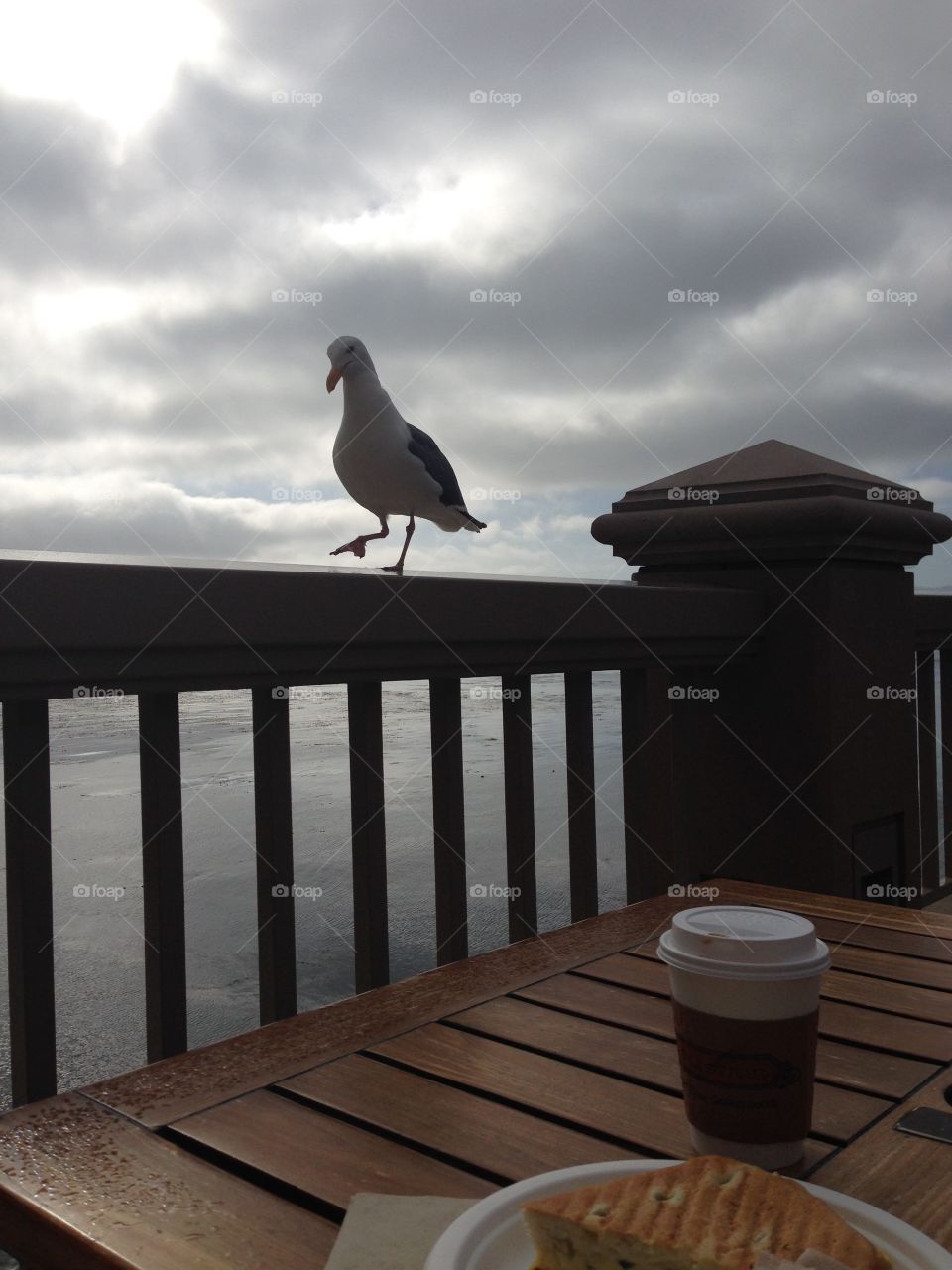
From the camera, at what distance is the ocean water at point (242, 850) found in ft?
4.78

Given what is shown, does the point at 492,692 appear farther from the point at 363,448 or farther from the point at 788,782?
the point at 363,448

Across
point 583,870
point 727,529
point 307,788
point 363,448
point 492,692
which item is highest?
point 363,448

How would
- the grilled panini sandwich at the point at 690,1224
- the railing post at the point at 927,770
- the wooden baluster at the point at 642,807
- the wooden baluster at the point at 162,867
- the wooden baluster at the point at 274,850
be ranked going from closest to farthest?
the grilled panini sandwich at the point at 690,1224, the wooden baluster at the point at 162,867, the wooden baluster at the point at 274,850, the wooden baluster at the point at 642,807, the railing post at the point at 927,770

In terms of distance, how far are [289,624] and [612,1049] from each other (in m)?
0.66

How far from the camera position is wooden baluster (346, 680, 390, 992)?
1.50 meters

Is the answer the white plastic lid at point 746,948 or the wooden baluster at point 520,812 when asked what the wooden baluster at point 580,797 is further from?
the white plastic lid at point 746,948

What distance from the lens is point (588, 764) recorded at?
185 centimetres

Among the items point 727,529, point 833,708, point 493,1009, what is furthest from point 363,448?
point 493,1009

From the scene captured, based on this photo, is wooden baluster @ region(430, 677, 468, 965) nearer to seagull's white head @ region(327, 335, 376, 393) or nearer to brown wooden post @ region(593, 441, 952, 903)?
brown wooden post @ region(593, 441, 952, 903)

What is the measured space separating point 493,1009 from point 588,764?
36.2 inches

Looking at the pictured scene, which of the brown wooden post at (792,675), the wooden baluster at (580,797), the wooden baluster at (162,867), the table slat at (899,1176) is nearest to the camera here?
the table slat at (899,1176)

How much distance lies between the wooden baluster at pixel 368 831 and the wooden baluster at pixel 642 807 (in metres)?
0.64

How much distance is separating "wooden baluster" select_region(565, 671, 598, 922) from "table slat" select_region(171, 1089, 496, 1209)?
1.11 meters

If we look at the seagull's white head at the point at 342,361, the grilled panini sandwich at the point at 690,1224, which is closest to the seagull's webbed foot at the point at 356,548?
the seagull's white head at the point at 342,361
